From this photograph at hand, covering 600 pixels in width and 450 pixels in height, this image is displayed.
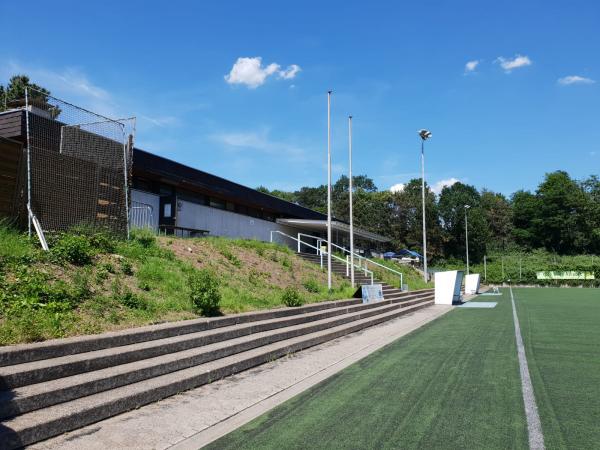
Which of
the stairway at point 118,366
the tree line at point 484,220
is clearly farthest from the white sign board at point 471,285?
the tree line at point 484,220

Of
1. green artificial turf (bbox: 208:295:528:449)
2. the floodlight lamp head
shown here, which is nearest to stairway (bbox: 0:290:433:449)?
green artificial turf (bbox: 208:295:528:449)

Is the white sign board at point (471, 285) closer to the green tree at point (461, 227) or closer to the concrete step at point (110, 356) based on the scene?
the concrete step at point (110, 356)

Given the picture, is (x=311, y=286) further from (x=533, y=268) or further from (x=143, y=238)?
(x=533, y=268)

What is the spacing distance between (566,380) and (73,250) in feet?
27.5

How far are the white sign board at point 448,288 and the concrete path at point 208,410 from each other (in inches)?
584

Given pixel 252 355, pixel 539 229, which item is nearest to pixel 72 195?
pixel 252 355

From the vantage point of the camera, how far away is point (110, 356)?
5812 mm

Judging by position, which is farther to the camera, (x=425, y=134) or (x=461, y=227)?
(x=461, y=227)

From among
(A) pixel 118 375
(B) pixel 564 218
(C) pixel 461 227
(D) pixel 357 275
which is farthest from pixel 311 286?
(B) pixel 564 218

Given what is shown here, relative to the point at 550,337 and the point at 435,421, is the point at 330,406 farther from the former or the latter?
the point at 550,337

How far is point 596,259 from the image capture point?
6122cm

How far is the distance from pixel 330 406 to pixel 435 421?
125 centimetres

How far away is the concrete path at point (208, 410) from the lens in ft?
14.5

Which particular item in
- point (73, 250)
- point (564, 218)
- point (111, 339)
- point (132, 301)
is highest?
point (564, 218)
